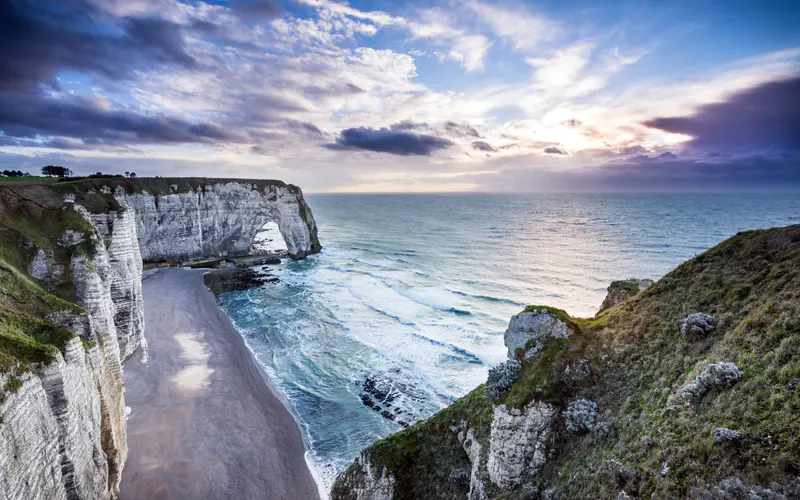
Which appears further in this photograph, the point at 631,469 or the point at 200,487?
the point at 200,487

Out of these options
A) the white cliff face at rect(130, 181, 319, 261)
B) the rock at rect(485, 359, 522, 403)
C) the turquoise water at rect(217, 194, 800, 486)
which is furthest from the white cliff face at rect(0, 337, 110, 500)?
the white cliff face at rect(130, 181, 319, 261)

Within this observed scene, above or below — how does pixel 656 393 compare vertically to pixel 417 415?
above

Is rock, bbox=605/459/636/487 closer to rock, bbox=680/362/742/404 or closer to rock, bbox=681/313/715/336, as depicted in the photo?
rock, bbox=680/362/742/404

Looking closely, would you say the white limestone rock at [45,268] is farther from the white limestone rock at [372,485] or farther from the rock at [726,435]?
the rock at [726,435]

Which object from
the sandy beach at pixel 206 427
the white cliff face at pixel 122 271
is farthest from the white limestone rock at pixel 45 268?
the sandy beach at pixel 206 427

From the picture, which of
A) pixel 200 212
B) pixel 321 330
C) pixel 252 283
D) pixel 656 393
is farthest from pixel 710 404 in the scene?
pixel 200 212

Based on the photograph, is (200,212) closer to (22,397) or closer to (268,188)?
(268,188)

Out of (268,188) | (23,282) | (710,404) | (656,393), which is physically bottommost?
(656,393)
